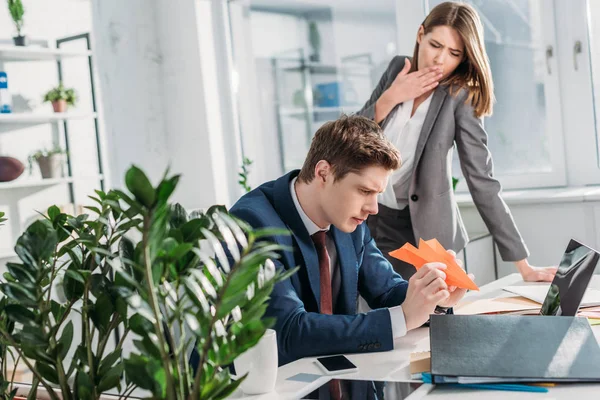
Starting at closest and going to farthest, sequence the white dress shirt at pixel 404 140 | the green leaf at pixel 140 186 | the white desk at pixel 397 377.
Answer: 1. the green leaf at pixel 140 186
2. the white desk at pixel 397 377
3. the white dress shirt at pixel 404 140

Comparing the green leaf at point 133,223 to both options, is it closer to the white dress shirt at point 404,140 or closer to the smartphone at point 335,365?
the smartphone at point 335,365

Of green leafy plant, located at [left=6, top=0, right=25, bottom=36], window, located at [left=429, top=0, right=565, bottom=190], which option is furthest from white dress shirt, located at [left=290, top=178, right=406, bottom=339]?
green leafy plant, located at [left=6, top=0, right=25, bottom=36]

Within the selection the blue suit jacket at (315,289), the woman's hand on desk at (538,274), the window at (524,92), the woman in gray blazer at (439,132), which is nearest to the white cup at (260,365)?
the blue suit jacket at (315,289)

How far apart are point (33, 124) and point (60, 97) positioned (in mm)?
220

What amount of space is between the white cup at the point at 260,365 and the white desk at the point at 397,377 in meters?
0.02

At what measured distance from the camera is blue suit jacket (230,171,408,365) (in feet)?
4.73

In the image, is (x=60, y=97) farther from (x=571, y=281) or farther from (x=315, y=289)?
(x=571, y=281)

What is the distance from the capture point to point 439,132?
2365mm

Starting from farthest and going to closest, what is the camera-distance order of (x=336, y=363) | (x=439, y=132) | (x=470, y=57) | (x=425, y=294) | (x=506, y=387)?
(x=439, y=132) < (x=470, y=57) < (x=425, y=294) < (x=336, y=363) < (x=506, y=387)

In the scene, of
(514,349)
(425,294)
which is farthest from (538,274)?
(514,349)

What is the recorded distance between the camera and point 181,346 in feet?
2.64

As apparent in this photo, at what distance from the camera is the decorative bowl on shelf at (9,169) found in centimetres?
335

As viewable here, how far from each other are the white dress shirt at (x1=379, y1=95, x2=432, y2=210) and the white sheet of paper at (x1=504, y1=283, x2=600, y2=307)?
634 mm

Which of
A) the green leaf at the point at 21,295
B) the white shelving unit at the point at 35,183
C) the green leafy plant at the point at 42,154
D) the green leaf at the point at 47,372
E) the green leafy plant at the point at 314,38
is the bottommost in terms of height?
the green leaf at the point at 47,372
